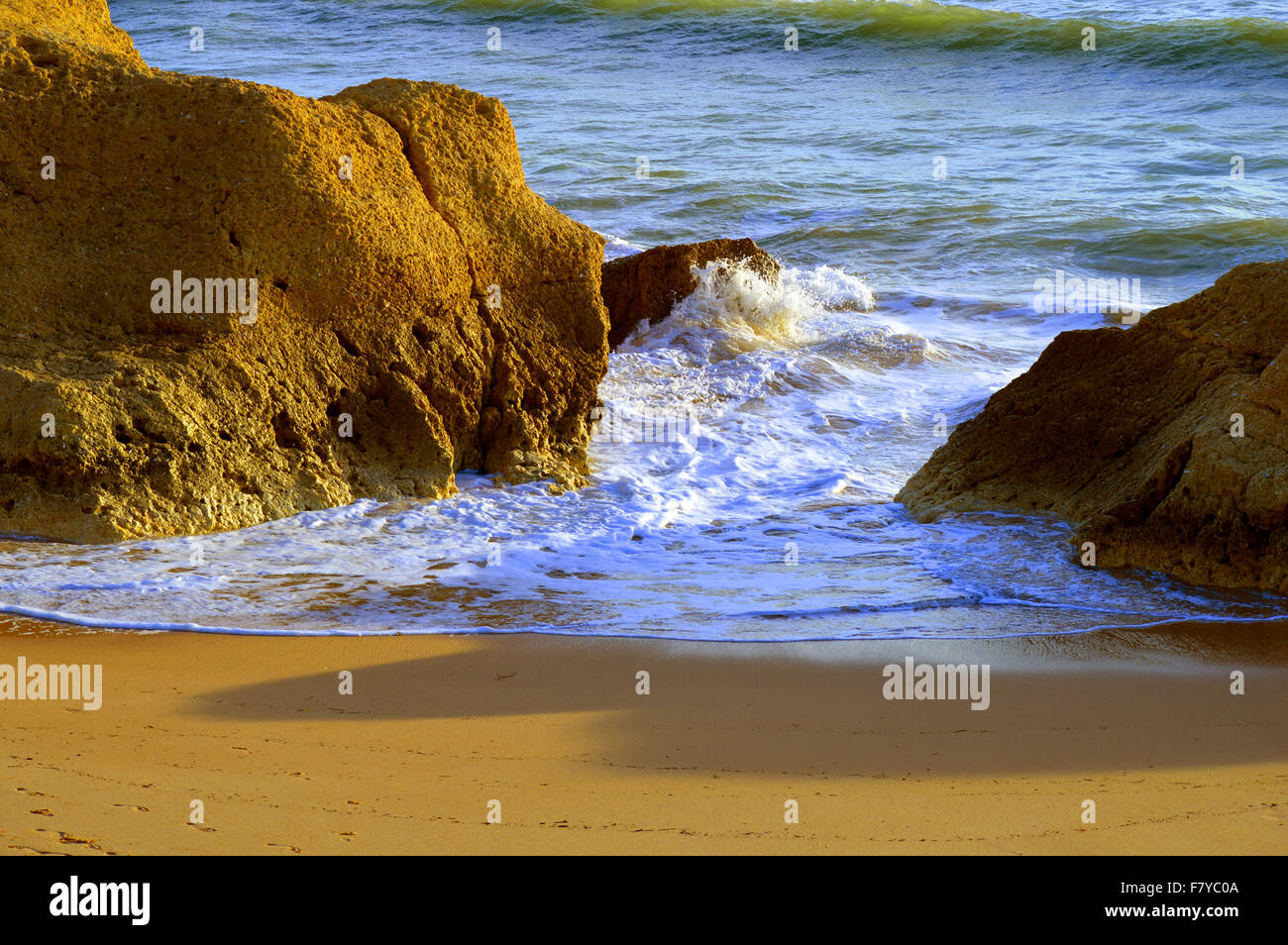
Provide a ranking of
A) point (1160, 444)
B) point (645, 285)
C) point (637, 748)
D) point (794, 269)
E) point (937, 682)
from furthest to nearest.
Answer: point (794, 269) < point (645, 285) < point (1160, 444) < point (937, 682) < point (637, 748)

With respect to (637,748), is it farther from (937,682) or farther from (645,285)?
(645,285)

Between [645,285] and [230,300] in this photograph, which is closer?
[230,300]

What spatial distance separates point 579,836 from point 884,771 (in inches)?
35.9

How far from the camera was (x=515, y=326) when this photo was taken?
6.55 meters

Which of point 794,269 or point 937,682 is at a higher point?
point 794,269

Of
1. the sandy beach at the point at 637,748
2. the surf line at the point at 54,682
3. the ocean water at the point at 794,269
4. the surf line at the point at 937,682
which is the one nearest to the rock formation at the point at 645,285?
the ocean water at the point at 794,269

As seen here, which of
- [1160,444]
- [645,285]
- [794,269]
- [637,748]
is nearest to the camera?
[637,748]

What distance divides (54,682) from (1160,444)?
4.43 meters

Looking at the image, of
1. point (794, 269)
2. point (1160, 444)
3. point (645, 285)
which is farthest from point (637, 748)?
point (794, 269)

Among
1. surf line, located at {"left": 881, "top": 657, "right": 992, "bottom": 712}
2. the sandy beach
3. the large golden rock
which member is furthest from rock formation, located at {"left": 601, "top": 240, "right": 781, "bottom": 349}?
surf line, located at {"left": 881, "top": 657, "right": 992, "bottom": 712}

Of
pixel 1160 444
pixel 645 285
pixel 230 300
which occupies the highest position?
pixel 230 300

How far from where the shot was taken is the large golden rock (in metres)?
5.08

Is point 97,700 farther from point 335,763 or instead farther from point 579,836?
point 579,836

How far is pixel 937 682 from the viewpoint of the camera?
4098 mm
